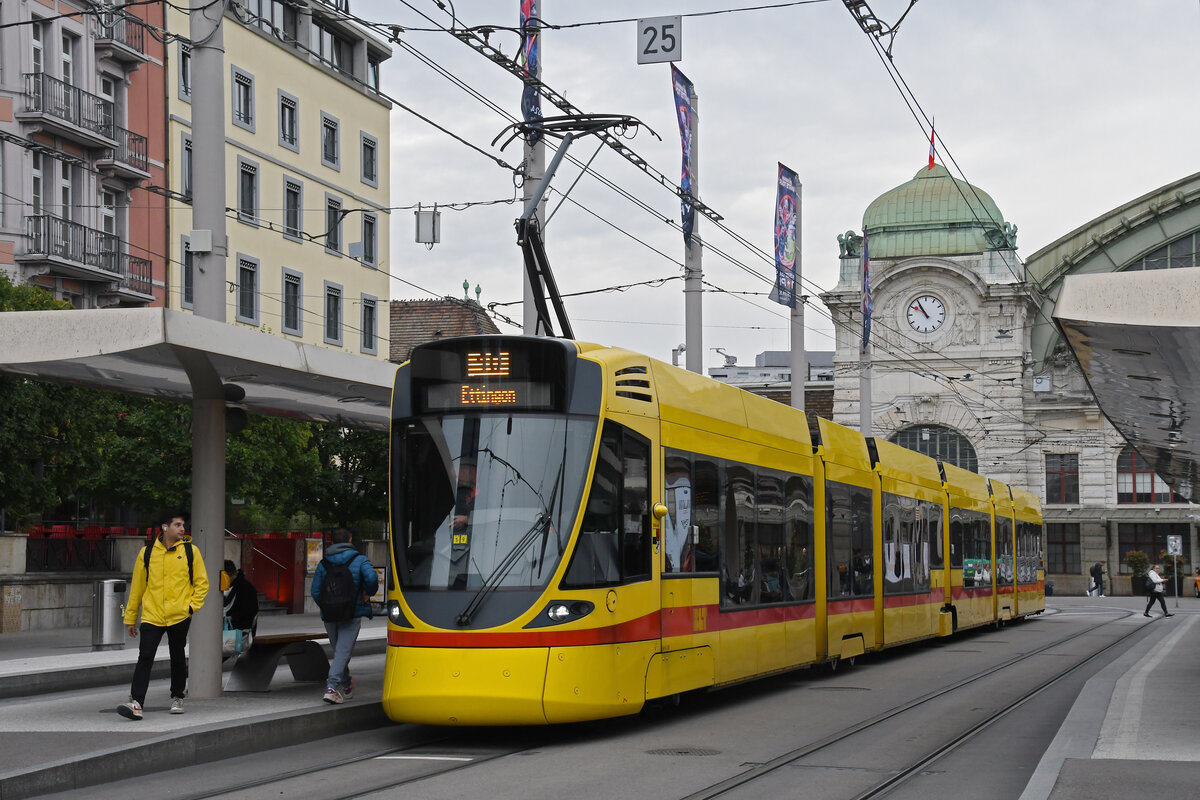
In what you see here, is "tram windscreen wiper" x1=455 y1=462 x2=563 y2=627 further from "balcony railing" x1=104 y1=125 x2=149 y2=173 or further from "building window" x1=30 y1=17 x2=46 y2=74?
"balcony railing" x1=104 y1=125 x2=149 y2=173

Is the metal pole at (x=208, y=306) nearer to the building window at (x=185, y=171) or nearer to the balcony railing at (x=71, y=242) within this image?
the balcony railing at (x=71, y=242)

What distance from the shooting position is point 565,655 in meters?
11.7

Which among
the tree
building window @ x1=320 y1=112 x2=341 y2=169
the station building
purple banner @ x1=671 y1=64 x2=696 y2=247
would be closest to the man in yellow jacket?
purple banner @ x1=671 y1=64 x2=696 y2=247

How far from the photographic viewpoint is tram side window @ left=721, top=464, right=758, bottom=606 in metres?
14.8

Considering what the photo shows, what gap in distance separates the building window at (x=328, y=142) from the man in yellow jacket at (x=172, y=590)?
38192 mm

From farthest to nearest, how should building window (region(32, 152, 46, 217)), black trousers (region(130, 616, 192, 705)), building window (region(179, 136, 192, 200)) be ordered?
building window (region(179, 136, 192, 200)) < building window (region(32, 152, 46, 217)) < black trousers (region(130, 616, 192, 705))

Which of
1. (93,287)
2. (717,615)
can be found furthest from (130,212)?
(717,615)

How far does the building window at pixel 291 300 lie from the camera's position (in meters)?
47.2

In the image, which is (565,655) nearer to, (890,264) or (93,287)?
(93,287)

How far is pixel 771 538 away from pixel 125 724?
697 centimetres

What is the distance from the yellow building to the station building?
22.8 metres

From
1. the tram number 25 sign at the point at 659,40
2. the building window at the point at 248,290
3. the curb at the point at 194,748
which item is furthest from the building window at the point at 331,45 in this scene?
the curb at the point at 194,748

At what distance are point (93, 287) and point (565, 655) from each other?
29110mm

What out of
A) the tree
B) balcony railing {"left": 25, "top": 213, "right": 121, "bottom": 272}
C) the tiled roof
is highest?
the tiled roof
